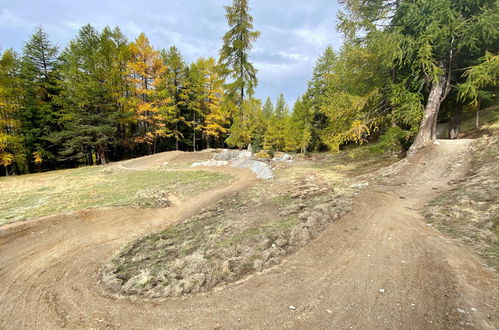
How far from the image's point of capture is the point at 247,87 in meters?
19.5

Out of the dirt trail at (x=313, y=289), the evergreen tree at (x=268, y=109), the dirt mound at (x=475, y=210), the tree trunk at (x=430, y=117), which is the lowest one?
the dirt trail at (x=313, y=289)

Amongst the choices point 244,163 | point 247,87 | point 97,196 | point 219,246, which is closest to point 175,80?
point 247,87

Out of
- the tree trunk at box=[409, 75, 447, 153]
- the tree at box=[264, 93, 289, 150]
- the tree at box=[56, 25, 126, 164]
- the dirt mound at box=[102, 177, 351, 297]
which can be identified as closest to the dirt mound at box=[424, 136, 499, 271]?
the dirt mound at box=[102, 177, 351, 297]

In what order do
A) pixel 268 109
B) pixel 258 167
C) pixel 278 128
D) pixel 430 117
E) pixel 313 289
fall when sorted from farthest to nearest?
1. pixel 268 109
2. pixel 278 128
3. pixel 258 167
4. pixel 430 117
5. pixel 313 289

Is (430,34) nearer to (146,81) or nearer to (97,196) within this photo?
(97,196)

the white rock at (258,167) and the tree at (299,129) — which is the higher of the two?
the tree at (299,129)

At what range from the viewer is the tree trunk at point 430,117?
10.3m

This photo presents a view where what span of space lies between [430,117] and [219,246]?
490 inches

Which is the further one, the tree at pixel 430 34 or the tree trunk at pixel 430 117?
the tree trunk at pixel 430 117

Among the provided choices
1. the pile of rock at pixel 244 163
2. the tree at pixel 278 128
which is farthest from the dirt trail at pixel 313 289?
the tree at pixel 278 128

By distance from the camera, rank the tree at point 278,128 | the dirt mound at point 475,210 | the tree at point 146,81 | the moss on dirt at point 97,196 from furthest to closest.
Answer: the tree at point 278,128
the tree at point 146,81
the moss on dirt at point 97,196
the dirt mound at point 475,210

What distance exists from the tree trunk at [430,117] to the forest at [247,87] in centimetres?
6

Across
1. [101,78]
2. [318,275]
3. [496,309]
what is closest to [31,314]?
[318,275]

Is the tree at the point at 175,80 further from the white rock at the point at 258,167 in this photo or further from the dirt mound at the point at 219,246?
the dirt mound at the point at 219,246
